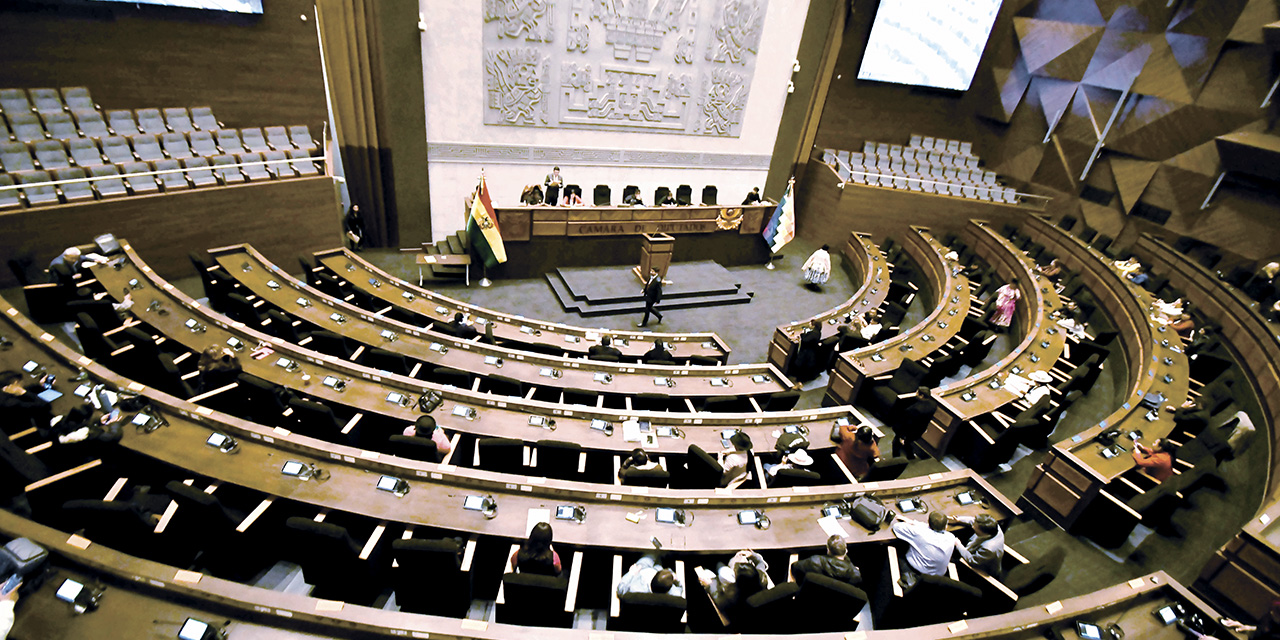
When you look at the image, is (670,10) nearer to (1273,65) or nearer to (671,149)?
(671,149)

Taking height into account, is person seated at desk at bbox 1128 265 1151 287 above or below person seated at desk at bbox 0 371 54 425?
above

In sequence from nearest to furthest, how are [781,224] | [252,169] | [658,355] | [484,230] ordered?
[658,355] < [252,169] < [484,230] < [781,224]

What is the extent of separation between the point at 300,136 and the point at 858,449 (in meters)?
10.4

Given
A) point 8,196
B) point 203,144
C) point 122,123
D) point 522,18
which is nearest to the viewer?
point 8,196

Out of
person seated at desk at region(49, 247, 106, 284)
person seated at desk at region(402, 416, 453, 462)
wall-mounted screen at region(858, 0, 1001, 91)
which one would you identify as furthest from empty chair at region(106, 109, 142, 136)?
wall-mounted screen at region(858, 0, 1001, 91)

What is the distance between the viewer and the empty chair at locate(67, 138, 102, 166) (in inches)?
289

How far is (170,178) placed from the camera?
777 cm

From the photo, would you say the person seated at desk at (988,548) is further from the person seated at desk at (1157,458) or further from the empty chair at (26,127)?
the empty chair at (26,127)

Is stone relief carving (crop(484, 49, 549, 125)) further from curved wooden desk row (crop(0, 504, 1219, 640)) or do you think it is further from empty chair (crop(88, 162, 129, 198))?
curved wooden desk row (crop(0, 504, 1219, 640))

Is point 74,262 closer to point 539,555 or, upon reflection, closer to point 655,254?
point 539,555

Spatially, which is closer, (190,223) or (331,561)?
(331,561)

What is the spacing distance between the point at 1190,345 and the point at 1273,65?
6.27 metres

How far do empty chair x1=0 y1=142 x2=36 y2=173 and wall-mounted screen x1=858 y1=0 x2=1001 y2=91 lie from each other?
1596cm

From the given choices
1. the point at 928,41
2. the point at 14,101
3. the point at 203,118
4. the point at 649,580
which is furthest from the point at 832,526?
the point at 928,41
